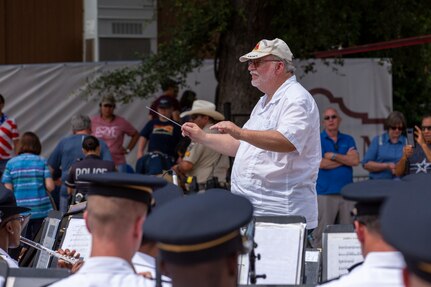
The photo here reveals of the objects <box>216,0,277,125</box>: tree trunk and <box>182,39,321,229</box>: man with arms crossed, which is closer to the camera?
<box>182,39,321,229</box>: man with arms crossed

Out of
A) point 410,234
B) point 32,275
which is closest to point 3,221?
point 32,275

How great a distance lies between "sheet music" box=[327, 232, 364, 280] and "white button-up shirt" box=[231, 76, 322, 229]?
73cm

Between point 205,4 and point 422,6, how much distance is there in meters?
2.99

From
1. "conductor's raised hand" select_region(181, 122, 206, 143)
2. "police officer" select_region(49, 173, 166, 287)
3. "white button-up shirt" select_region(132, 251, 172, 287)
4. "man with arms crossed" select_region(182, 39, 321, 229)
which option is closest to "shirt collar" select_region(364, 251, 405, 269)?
"police officer" select_region(49, 173, 166, 287)

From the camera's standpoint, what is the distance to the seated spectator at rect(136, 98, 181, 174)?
11789 mm

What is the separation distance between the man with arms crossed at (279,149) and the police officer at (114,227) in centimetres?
239

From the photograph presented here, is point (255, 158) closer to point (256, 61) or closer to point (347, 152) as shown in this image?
point (256, 61)

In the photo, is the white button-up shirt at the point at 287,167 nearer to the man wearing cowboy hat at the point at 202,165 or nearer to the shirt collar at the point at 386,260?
the shirt collar at the point at 386,260

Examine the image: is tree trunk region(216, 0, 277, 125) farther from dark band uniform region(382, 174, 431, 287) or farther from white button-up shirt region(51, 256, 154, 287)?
dark band uniform region(382, 174, 431, 287)

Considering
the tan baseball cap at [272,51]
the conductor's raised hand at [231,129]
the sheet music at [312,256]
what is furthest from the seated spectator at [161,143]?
the sheet music at [312,256]

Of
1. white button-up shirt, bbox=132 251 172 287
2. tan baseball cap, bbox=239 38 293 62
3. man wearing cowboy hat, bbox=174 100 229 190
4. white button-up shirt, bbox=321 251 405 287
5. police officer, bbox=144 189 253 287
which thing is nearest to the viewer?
police officer, bbox=144 189 253 287

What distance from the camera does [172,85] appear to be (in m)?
13.0

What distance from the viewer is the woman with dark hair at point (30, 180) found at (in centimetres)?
1062

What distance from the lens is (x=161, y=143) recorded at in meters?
12.2
